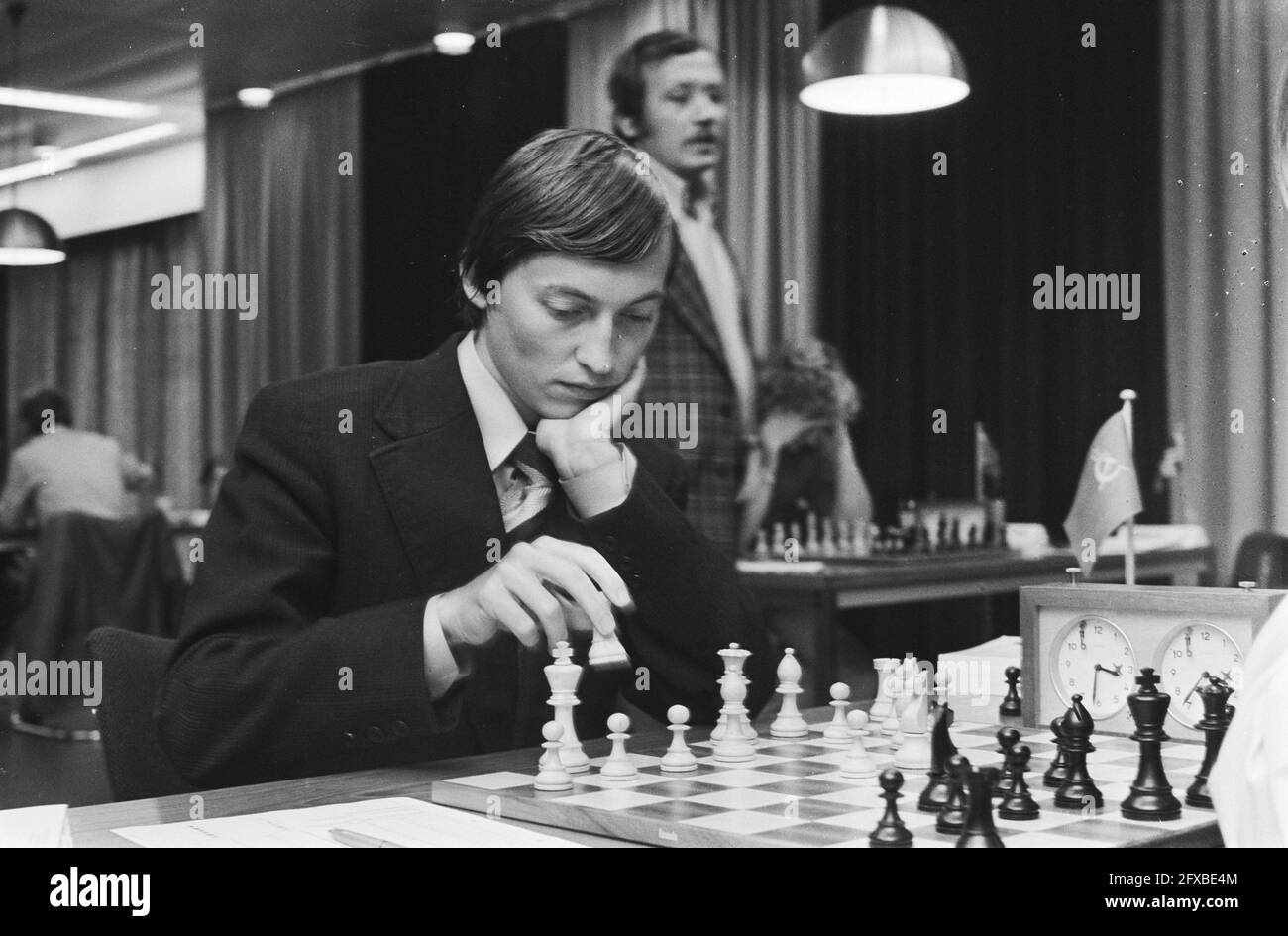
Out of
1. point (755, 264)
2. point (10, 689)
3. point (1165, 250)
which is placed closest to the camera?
point (10, 689)

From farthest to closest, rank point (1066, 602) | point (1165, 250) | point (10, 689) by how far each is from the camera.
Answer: point (1165, 250)
point (10, 689)
point (1066, 602)

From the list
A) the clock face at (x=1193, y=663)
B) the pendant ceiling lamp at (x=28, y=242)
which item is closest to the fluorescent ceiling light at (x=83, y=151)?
the pendant ceiling lamp at (x=28, y=242)

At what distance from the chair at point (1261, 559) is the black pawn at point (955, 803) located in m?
2.07

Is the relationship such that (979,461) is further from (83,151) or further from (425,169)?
(83,151)

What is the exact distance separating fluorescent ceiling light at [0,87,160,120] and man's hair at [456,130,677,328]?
69 centimetres

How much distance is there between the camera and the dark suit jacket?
7.24ft

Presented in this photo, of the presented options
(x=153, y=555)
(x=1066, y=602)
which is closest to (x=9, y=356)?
(x=153, y=555)

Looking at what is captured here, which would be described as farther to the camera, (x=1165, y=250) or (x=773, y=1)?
(x=1165, y=250)

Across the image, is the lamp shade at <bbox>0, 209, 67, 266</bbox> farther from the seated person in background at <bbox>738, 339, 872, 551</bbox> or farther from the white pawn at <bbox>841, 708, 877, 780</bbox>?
the white pawn at <bbox>841, 708, 877, 780</bbox>

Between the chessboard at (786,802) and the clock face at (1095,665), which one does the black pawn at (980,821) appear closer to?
the chessboard at (786,802)

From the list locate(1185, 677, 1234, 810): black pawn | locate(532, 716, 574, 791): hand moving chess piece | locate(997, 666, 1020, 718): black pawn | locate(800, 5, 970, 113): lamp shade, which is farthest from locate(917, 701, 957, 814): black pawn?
locate(800, 5, 970, 113): lamp shade

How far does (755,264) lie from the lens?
3002 mm

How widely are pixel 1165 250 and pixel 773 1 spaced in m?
1.19
